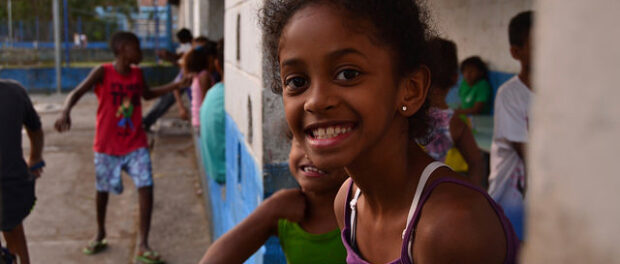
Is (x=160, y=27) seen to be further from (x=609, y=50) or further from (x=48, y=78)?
(x=609, y=50)

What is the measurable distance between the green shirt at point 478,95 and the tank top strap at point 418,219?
5.38 meters

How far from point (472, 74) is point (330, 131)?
17.7ft

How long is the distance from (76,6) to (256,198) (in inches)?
1506

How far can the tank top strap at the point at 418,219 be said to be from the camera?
1.11 m

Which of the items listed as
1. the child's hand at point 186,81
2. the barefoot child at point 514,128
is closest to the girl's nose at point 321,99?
the barefoot child at point 514,128

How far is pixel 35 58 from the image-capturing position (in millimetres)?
17641

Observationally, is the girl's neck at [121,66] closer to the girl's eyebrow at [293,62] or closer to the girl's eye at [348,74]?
the girl's eyebrow at [293,62]

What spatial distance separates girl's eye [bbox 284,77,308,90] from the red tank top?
4.00 m

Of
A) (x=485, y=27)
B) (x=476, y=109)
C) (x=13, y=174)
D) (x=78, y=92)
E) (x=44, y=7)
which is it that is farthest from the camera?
(x=44, y=7)

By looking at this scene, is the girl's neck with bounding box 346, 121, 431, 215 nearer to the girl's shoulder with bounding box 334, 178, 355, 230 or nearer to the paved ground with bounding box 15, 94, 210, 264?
the girl's shoulder with bounding box 334, 178, 355, 230

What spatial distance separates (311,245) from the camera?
1950 millimetres

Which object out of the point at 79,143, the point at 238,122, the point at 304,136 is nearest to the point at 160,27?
the point at 79,143

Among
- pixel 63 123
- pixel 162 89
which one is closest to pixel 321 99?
pixel 63 123

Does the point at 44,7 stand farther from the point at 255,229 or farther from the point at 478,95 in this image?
the point at 255,229
